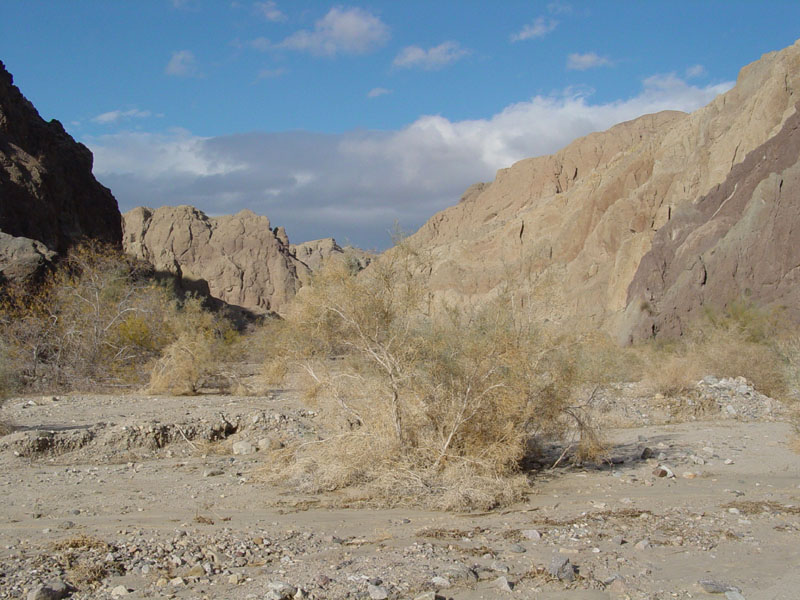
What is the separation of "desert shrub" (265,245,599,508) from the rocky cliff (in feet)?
2.80

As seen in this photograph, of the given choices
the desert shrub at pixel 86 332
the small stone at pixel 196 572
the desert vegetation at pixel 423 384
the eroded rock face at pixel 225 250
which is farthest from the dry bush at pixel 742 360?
the eroded rock face at pixel 225 250

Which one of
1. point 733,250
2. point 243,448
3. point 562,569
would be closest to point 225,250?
point 733,250

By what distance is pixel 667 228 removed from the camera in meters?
40.5

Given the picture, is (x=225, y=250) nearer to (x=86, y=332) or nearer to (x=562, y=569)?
(x=86, y=332)

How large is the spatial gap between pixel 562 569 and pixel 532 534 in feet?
3.93

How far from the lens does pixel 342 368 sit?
34.0ft

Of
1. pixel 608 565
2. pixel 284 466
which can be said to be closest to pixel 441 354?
pixel 284 466

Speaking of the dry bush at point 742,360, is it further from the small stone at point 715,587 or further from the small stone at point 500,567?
the small stone at point 500,567

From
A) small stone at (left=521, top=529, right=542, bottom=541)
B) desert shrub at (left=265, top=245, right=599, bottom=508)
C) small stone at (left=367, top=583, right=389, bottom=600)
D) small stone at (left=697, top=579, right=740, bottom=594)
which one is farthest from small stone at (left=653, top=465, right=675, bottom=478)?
small stone at (left=367, top=583, right=389, bottom=600)

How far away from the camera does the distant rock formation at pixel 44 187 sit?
38969 mm

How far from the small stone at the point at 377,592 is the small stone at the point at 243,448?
735cm

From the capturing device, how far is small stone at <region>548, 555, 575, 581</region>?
18.8ft

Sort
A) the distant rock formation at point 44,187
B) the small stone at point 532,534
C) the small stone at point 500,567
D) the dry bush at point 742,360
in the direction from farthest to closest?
the distant rock formation at point 44,187
the dry bush at point 742,360
the small stone at point 532,534
the small stone at point 500,567

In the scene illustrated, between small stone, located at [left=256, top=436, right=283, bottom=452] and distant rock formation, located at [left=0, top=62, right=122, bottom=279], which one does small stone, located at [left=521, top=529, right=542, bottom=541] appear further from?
distant rock formation, located at [left=0, top=62, right=122, bottom=279]
